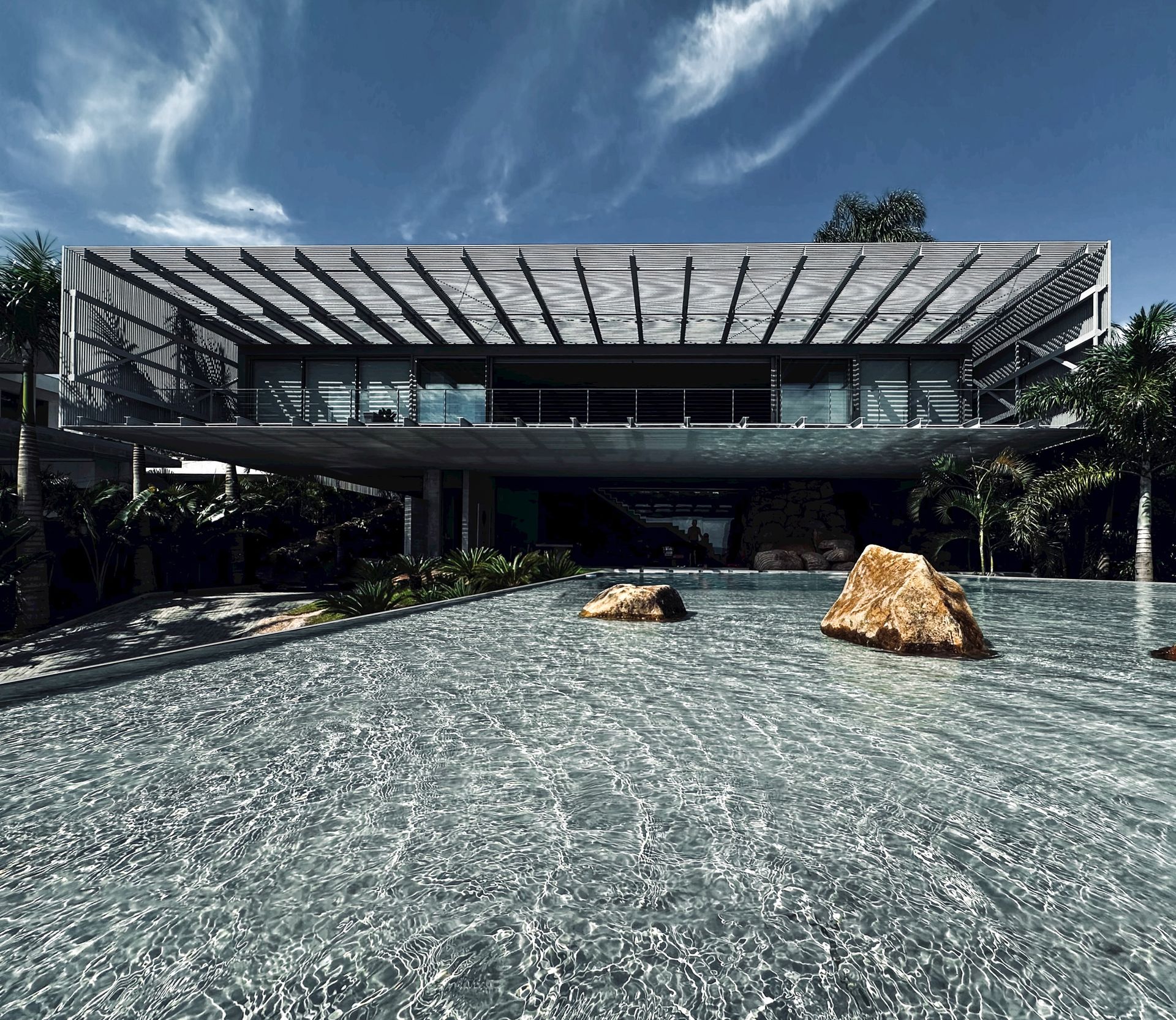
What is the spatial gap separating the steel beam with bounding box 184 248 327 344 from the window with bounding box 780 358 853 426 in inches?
637

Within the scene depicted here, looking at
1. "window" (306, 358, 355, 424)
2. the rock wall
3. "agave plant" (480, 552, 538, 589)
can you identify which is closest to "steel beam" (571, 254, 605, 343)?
"agave plant" (480, 552, 538, 589)

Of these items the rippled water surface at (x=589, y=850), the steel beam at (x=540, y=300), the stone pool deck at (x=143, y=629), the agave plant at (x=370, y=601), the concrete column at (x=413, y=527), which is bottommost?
the stone pool deck at (x=143, y=629)

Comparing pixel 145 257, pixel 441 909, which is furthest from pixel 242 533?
pixel 441 909

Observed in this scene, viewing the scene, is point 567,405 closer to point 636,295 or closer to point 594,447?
point 594,447

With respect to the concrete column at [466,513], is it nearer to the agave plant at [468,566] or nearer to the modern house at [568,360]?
the modern house at [568,360]

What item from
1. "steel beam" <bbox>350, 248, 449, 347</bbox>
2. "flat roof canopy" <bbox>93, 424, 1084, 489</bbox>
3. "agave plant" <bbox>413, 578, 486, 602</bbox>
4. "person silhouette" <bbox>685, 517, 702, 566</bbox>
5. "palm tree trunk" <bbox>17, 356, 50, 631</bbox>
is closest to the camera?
"agave plant" <bbox>413, 578, 486, 602</bbox>

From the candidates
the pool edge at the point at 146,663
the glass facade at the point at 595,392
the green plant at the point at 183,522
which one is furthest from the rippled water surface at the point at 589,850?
the green plant at the point at 183,522

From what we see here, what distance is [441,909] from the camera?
220 cm

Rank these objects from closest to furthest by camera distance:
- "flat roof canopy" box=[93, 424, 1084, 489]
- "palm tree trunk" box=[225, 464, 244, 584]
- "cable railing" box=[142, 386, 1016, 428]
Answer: "flat roof canopy" box=[93, 424, 1084, 489] → "cable railing" box=[142, 386, 1016, 428] → "palm tree trunk" box=[225, 464, 244, 584]

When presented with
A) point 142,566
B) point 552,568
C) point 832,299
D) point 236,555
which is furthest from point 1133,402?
point 142,566

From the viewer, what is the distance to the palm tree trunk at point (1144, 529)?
14.0 meters

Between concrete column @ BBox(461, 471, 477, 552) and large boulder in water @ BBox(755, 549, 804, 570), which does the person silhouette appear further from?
concrete column @ BBox(461, 471, 477, 552)

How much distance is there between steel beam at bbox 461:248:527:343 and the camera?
47.7 feet

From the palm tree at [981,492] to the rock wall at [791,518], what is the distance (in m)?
4.42
